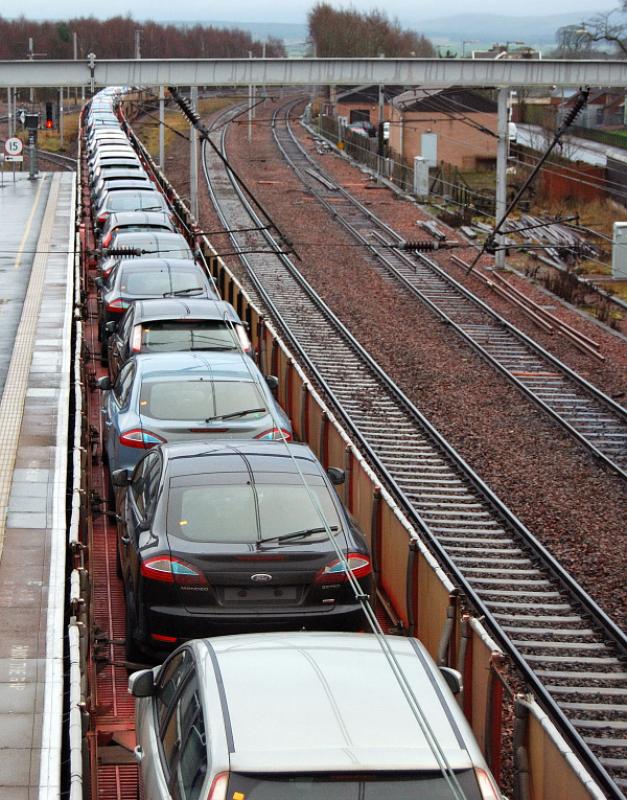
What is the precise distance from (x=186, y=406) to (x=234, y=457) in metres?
2.49

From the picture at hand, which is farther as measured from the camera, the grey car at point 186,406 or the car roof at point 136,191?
the car roof at point 136,191

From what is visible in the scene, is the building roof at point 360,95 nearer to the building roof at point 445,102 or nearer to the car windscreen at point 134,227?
the building roof at point 445,102

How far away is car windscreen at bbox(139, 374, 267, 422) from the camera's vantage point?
11.5 metres

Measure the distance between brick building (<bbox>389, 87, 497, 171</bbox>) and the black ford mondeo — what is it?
173ft

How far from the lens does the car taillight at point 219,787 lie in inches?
193

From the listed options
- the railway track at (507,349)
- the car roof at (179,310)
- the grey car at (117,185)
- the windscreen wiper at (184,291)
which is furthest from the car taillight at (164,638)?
the grey car at (117,185)

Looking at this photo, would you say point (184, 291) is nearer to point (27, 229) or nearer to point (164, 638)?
point (164, 638)

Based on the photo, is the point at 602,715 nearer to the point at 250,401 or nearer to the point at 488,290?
the point at 250,401

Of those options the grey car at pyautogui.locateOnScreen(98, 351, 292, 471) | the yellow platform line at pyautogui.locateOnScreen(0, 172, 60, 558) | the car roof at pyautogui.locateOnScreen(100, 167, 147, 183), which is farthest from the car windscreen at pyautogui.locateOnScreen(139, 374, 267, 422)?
the car roof at pyautogui.locateOnScreen(100, 167, 147, 183)

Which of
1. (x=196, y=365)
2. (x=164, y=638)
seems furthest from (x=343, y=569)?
(x=196, y=365)

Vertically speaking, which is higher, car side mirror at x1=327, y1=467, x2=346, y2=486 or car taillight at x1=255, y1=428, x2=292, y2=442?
car taillight at x1=255, y1=428, x2=292, y2=442

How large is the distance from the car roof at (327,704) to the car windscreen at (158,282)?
12.7m

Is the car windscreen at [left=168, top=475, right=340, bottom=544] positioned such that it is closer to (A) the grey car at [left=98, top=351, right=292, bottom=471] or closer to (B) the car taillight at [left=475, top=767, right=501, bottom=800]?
(A) the grey car at [left=98, top=351, right=292, bottom=471]

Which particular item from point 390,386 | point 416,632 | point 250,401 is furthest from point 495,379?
point 416,632
